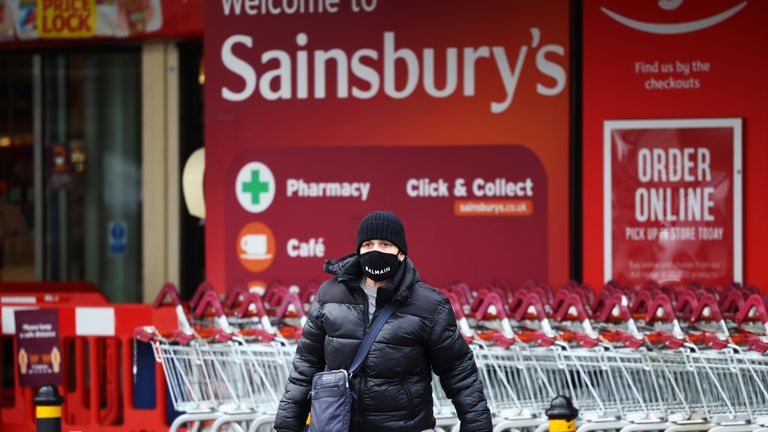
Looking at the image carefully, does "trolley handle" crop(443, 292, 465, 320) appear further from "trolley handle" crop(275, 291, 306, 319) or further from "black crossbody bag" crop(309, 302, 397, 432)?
"black crossbody bag" crop(309, 302, 397, 432)

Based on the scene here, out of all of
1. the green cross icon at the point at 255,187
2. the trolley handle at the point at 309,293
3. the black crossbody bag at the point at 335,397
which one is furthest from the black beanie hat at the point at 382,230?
the green cross icon at the point at 255,187

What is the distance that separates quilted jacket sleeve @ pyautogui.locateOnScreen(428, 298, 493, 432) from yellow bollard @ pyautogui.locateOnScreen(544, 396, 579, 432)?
28.9 inches

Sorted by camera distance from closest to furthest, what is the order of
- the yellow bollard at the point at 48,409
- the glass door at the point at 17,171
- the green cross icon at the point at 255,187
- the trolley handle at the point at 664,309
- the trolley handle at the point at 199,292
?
the yellow bollard at the point at 48,409, the trolley handle at the point at 664,309, the trolley handle at the point at 199,292, the green cross icon at the point at 255,187, the glass door at the point at 17,171

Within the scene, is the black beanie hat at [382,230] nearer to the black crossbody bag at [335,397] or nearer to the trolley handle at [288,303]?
the black crossbody bag at [335,397]

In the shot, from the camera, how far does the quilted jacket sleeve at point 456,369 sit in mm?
6500

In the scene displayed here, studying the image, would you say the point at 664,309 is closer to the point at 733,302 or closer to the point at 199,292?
the point at 733,302

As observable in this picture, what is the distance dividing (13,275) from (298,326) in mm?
5725

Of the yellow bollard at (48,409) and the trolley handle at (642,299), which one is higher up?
the trolley handle at (642,299)

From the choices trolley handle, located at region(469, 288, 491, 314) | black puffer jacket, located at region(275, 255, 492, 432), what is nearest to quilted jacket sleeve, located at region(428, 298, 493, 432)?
black puffer jacket, located at region(275, 255, 492, 432)

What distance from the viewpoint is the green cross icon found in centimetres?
1241

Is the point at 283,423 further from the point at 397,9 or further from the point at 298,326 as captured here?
the point at 397,9

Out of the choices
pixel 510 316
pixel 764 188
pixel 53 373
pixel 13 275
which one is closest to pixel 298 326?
pixel 510 316

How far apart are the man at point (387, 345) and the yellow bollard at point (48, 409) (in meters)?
1.94

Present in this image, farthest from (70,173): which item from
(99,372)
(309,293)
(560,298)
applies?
(560,298)
